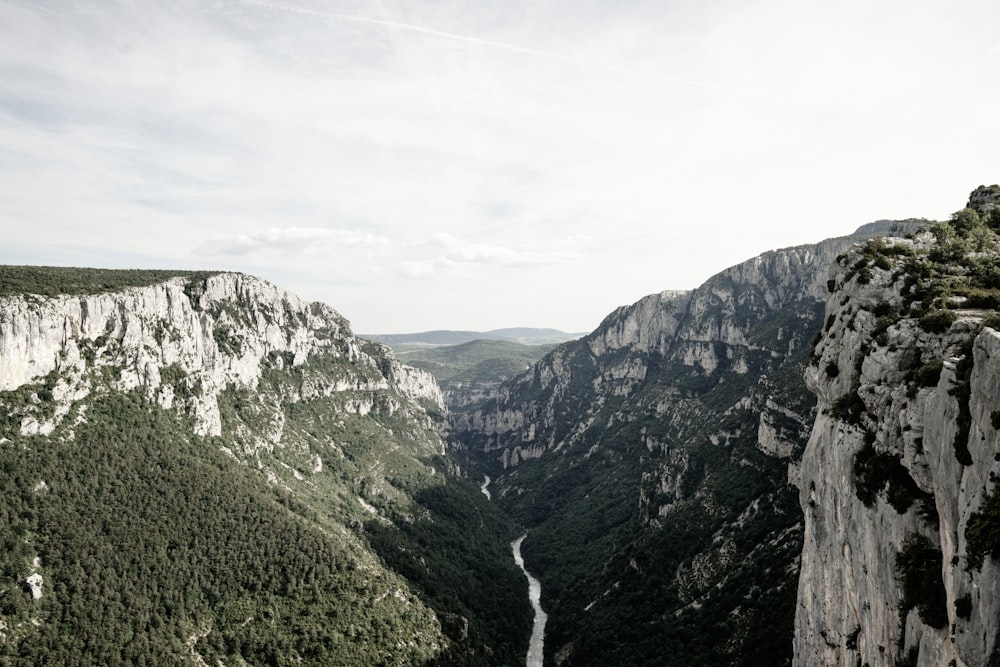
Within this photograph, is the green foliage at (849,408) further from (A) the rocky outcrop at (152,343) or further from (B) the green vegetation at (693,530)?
(A) the rocky outcrop at (152,343)

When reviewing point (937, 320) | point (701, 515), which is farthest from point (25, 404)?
point (701, 515)

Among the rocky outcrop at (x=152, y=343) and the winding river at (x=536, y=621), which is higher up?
the rocky outcrop at (x=152, y=343)

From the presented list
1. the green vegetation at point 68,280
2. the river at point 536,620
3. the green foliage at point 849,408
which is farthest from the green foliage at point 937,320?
the green vegetation at point 68,280

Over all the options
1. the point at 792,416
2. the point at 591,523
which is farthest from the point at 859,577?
the point at 591,523

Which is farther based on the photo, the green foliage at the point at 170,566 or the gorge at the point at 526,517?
the green foliage at the point at 170,566

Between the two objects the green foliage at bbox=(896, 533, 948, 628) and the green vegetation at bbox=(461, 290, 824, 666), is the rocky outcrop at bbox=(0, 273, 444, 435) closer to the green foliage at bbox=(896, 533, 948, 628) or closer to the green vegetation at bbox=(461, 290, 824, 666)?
the green vegetation at bbox=(461, 290, 824, 666)

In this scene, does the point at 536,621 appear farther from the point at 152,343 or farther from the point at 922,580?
the point at 152,343

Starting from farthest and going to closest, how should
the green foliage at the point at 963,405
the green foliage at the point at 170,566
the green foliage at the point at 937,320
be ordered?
the green foliage at the point at 170,566
the green foliage at the point at 937,320
the green foliage at the point at 963,405
